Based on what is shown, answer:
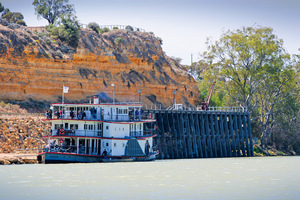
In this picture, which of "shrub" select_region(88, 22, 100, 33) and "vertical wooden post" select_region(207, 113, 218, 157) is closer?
"vertical wooden post" select_region(207, 113, 218, 157)

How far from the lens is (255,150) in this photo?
85.5 m

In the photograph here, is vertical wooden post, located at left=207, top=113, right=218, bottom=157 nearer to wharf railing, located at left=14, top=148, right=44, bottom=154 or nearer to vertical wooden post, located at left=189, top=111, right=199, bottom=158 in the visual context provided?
vertical wooden post, located at left=189, top=111, right=199, bottom=158

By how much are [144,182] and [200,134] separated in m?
39.7

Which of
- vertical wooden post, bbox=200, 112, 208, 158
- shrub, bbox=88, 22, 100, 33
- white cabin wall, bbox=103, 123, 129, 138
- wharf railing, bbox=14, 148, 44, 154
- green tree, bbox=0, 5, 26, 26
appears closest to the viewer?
white cabin wall, bbox=103, 123, 129, 138

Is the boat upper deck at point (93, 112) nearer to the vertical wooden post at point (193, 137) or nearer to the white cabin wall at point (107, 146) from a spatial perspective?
the white cabin wall at point (107, 146)

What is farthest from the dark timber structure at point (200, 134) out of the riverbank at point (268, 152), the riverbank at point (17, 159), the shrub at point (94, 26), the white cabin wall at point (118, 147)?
the shrub at point (94, 26)

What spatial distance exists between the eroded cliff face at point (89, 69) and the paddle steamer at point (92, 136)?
17.8m

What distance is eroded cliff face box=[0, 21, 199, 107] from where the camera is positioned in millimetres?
72750

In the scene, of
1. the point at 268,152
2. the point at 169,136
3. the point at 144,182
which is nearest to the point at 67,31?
the point at 169,136

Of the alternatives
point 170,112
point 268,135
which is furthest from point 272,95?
point 170,112

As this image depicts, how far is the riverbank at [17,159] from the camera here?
2008 inches

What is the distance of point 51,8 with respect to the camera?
305 feet

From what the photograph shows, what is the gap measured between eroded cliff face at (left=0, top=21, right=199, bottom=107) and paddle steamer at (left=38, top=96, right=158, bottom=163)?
58.3 ft

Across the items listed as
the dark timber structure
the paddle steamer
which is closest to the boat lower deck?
the paddle steamer
